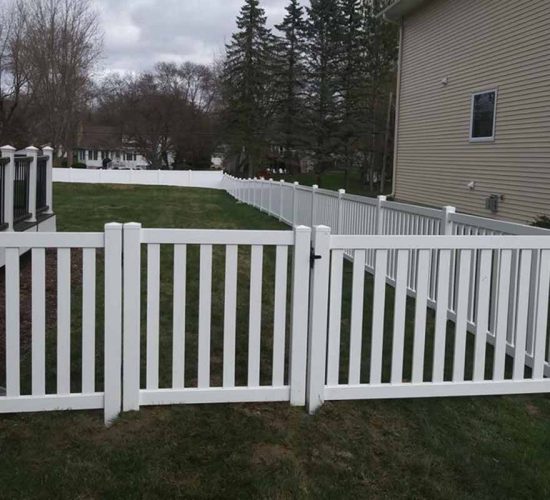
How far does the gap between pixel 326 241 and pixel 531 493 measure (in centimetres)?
148

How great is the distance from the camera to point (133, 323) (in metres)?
3.15

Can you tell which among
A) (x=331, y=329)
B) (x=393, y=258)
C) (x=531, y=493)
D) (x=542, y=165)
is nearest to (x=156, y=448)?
(x=331, y=329)

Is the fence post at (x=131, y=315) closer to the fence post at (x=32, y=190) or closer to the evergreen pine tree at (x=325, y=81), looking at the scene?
the fence post at (x=32, y=190)

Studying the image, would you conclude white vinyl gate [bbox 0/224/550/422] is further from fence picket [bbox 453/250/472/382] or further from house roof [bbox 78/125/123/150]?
house roof [bbox 78/125/123/150]

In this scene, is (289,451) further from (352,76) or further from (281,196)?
(352,76)

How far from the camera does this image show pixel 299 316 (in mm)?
3277

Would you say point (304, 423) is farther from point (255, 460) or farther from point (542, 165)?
point (542, 165)

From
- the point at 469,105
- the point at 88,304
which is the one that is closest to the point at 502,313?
the point at 88,304

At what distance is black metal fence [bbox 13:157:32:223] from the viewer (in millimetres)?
7754

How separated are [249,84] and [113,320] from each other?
139ft

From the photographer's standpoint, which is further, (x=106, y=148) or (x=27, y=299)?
(x=106, y=148)

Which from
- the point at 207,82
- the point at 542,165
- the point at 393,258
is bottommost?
the point at 393,258

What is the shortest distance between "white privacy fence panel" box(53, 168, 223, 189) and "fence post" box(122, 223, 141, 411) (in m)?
32.4

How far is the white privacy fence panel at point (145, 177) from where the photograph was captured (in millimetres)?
35594
